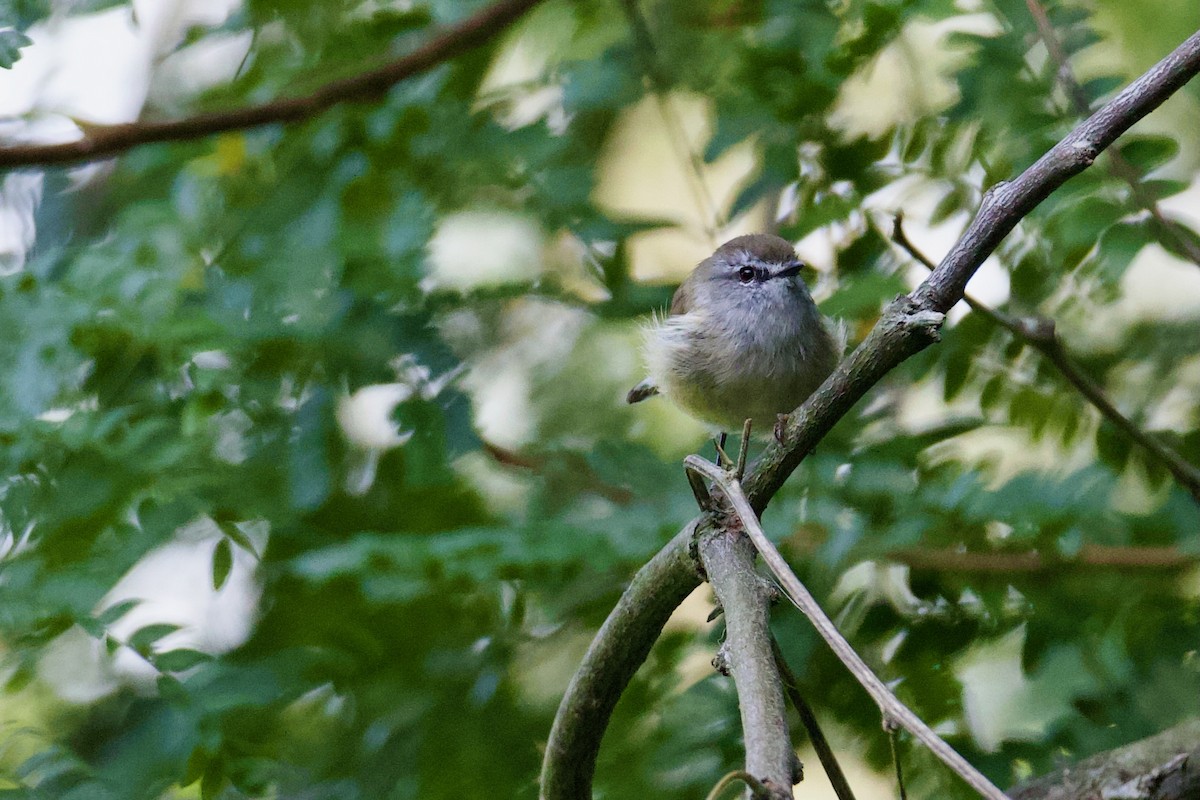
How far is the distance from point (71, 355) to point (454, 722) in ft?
4.79

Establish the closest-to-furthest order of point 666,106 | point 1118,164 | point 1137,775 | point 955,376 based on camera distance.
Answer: point 1137,775
point 1118,164
point 955,376
point 666,106

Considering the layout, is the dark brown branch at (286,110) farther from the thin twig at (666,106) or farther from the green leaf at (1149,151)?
the green leaf at (1149,151)

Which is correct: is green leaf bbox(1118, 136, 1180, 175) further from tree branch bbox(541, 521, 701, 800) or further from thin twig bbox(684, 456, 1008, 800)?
thin twig bbox(684, 456, 1008, 800)

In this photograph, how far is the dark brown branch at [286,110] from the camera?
340 cm

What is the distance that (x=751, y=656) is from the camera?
1.56 m

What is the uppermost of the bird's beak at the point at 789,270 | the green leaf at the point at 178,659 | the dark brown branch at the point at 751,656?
the dark brown branch at the point at 751,656

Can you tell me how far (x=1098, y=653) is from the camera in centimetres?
292

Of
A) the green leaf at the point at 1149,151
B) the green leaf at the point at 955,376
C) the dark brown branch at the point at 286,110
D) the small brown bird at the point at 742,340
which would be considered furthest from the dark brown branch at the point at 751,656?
the dark brown branch at the point at 286,110

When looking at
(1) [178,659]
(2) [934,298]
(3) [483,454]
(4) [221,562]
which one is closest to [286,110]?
(3) [483,454]

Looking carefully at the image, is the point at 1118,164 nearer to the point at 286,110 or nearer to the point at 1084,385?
the point at 1084,385

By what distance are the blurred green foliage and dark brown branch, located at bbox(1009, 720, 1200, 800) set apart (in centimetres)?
38

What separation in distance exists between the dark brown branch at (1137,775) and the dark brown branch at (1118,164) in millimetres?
1189

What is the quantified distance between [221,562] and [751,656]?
1.92 meters

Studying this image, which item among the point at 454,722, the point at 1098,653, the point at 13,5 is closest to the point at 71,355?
the point at 13,5
